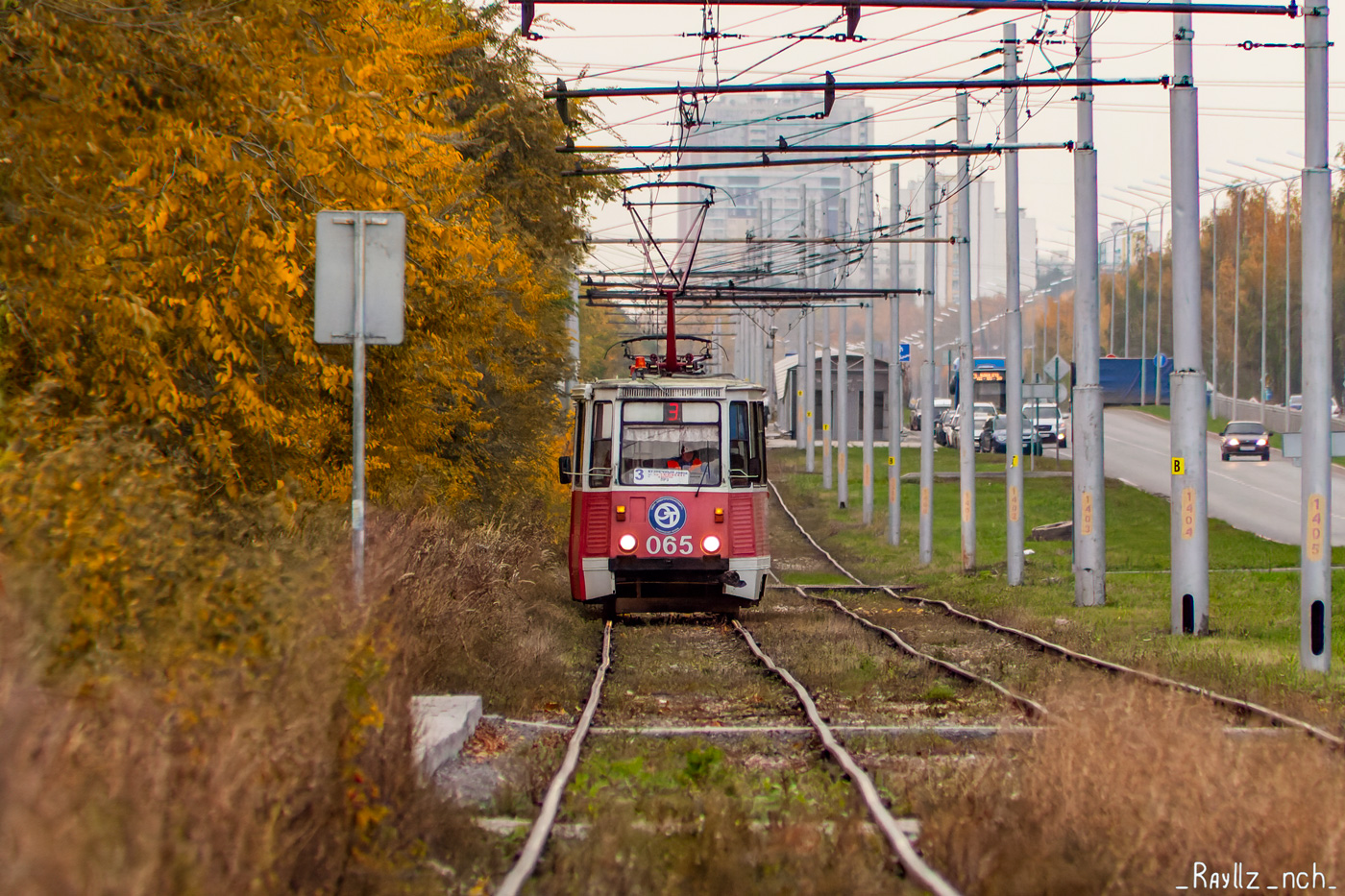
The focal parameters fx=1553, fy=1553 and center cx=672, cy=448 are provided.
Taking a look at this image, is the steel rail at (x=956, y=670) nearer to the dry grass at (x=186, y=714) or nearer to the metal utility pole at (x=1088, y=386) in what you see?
the metal utility pole at (x=1088, y=386)

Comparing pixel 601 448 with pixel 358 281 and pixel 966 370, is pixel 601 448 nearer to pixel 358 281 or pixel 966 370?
pixel 358 281

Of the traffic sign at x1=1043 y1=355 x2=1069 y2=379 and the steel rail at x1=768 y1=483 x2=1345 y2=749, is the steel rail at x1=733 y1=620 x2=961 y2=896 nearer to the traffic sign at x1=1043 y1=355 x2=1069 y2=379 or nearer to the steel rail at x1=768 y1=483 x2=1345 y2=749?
the steel rail at x1=768 y1=483 x2=1345 y2=749

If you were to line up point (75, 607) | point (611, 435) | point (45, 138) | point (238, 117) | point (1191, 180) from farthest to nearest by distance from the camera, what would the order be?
point (611, 435) < point (1191, 180) < point (238, 117) < point (45, 138) < point (75, 607)

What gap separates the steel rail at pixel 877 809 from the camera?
20.1 feet

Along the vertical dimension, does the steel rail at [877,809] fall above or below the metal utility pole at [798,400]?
below

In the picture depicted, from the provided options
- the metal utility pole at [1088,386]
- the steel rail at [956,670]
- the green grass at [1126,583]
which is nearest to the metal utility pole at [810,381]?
the green grass at [1126,583]

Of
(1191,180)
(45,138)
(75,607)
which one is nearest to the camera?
(75,607)

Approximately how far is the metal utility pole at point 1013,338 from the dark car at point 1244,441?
37.9 m

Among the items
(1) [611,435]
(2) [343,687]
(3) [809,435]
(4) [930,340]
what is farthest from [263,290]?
(3) [809,435]

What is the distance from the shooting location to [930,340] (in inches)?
1246

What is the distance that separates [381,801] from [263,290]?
4.48 metres

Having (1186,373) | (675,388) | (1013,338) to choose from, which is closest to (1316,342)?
(1186,373)

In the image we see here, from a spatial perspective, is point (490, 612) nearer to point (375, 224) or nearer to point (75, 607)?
point (375, 224)

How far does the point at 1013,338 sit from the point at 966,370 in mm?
2001
